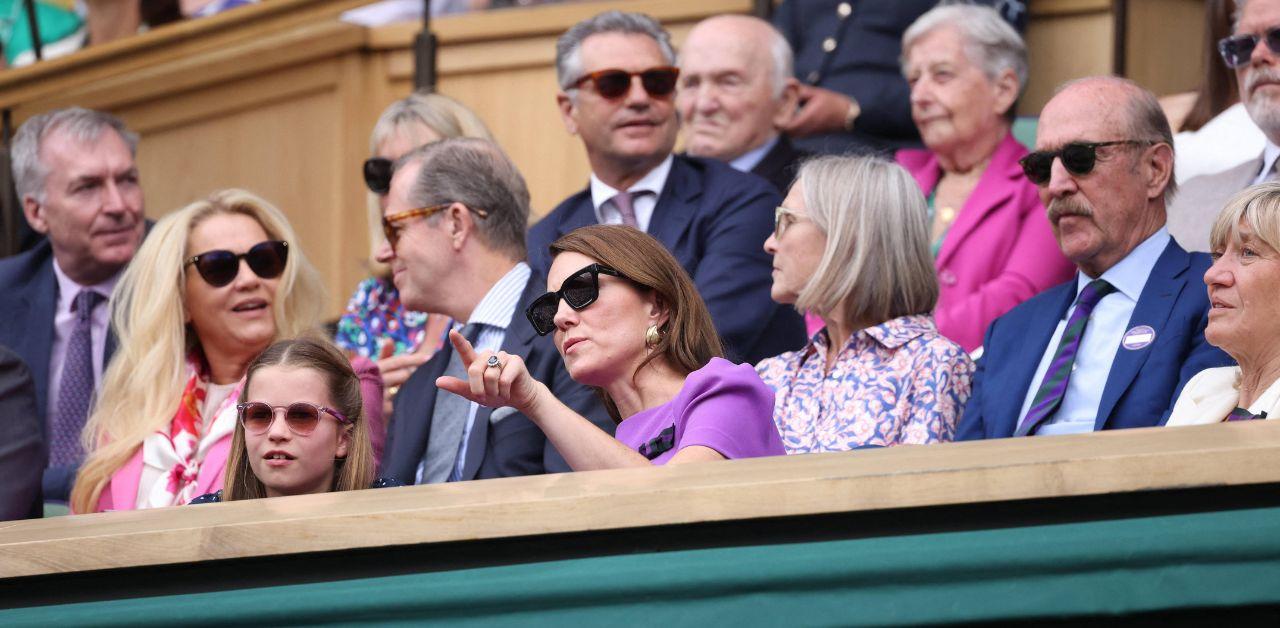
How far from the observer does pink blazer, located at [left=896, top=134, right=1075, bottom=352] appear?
14.0ft

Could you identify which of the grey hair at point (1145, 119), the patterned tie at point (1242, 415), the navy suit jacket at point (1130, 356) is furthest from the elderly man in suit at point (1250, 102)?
the patterned tie at point (1242, 415)

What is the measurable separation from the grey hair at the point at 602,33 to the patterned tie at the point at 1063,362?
4.96 ft

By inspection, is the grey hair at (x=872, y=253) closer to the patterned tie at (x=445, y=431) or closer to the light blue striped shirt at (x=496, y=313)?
the light blue striped shirt at (x=496, y=313)

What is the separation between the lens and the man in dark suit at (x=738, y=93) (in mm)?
4922

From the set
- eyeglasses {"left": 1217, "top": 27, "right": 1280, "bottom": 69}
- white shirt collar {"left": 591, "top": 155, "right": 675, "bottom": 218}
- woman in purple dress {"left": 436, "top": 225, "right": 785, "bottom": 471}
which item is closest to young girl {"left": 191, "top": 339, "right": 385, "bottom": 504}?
woman in purple dress {"left": 436, "top": 225, "right": 785, "bottom": 471}

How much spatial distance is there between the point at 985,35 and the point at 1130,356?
1.56m

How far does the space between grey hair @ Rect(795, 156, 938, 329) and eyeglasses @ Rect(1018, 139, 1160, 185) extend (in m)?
0.25

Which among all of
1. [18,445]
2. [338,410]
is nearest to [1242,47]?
[338,410]

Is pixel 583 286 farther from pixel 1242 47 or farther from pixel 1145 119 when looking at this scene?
pixel 1242 47

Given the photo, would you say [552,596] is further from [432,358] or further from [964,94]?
[964,94]

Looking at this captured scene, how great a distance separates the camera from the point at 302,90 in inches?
231

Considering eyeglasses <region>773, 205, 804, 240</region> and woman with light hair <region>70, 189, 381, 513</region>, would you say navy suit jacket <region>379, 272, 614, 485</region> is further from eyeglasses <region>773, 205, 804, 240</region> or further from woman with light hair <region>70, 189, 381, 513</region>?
eyeglasses <region>773, 205, 804, 240</region>

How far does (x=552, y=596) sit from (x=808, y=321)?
249cm

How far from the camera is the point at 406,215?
3967mm
